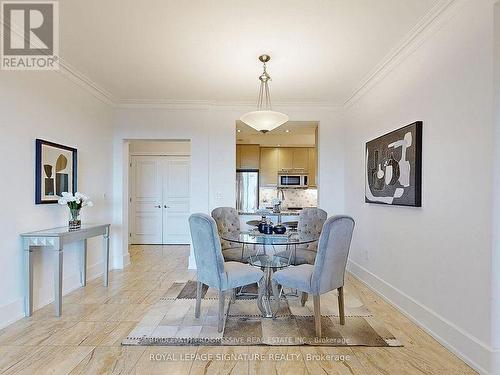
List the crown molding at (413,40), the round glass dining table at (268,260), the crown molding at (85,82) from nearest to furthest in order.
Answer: the crown molding at (413,40), the round glass dining table at (268,260), the crown molding at (85,82)

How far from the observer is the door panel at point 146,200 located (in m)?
6.60

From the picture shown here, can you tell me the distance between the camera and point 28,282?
2732 mm

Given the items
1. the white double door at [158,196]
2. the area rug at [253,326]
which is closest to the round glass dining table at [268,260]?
the area rug at [253,326]

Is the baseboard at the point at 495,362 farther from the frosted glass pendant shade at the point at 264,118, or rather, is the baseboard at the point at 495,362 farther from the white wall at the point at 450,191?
the frosted glass pendant shade at the point at 264,118

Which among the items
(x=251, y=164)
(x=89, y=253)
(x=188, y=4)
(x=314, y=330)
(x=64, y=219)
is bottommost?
(x=314, y=330)

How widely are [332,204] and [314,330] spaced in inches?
99.1

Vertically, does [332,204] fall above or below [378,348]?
above

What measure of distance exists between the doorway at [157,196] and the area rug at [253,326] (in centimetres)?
353

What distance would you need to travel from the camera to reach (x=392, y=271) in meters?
3.12

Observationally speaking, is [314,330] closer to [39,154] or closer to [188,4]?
[188,4]

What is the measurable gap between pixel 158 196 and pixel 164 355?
15.8ft

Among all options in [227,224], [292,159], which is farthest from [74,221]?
[292,159]

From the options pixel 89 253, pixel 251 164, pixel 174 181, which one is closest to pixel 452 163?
pixel 89 253

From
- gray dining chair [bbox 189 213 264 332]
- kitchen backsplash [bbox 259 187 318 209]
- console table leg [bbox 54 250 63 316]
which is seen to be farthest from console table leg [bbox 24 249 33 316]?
kitchen backsplash [bbox 259 187 318 209]
